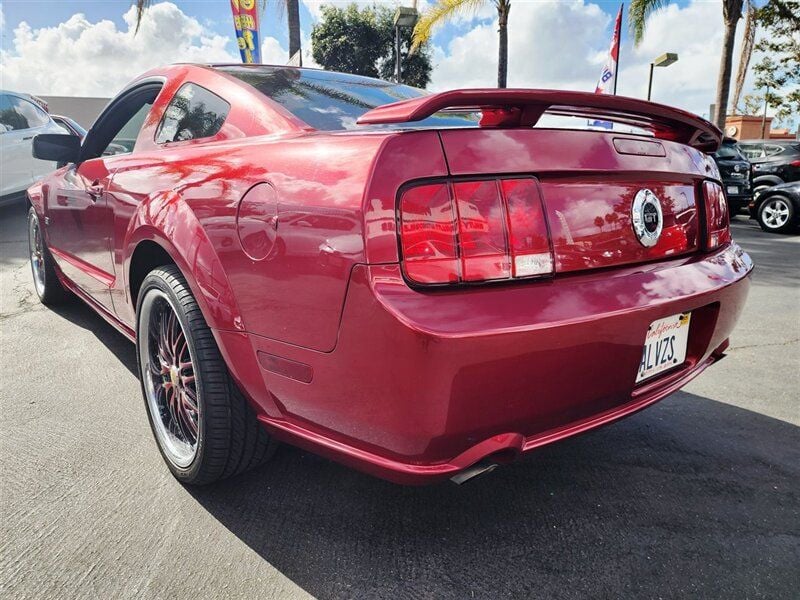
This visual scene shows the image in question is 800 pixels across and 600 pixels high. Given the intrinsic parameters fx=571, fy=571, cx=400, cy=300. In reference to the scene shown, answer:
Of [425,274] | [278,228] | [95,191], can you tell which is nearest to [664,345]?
[425,274]

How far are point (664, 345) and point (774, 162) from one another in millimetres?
11087

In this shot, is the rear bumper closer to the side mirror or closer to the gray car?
the side mirror

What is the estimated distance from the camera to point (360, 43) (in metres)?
24.1

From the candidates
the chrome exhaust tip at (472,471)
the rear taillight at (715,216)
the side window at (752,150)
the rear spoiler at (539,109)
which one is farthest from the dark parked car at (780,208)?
the chrome exhaust tip at (472,471)

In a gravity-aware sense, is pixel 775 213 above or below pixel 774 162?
below

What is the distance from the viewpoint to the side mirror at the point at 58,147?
323 centimetres

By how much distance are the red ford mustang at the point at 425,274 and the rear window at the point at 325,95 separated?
0.7 inches

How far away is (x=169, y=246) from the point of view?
187 centimetres

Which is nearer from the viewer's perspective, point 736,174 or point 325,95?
point 325,95

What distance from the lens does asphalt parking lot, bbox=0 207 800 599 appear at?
1.57 metres

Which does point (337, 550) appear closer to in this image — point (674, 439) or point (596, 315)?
point (596, 315)

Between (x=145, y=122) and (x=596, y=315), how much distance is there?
2129 mm

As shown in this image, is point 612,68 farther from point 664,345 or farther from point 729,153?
point 664,345

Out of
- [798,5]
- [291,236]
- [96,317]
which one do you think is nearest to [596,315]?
[291,236]
